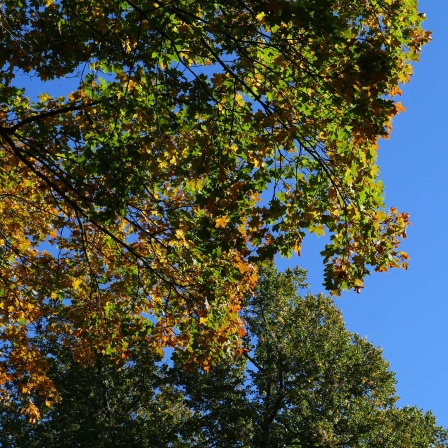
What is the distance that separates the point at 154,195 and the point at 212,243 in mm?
2117

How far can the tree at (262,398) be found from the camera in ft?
83.1

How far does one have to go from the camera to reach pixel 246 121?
938 centimetres

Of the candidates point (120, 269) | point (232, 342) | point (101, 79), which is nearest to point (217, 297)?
point (232, 342)

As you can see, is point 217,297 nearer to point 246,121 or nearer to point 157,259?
point 157,259

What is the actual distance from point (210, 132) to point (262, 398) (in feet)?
63.8

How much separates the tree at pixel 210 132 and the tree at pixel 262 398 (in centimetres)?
1468

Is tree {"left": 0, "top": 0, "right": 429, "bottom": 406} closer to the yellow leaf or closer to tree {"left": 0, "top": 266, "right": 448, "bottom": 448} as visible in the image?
the yellow leaf

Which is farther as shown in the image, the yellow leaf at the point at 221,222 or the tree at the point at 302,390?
the tree at the point at 302,390

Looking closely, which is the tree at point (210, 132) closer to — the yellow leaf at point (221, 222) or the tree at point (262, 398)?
the yellow leaf at point (221, 222)

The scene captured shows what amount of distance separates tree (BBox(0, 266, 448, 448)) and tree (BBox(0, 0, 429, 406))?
1468cm

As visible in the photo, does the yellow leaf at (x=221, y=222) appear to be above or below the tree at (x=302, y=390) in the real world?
below

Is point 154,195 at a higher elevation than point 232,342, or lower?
higher

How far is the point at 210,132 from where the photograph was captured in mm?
9602

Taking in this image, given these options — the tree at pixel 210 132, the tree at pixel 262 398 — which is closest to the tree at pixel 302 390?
the tree at pixel 262 398
